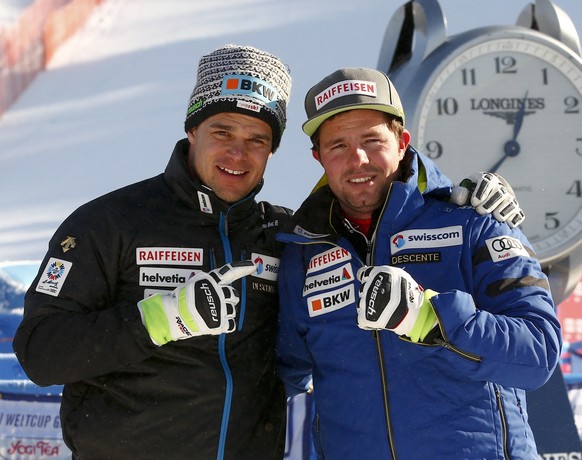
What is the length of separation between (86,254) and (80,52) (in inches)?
310

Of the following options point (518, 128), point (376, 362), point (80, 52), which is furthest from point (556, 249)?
point (80, 52)

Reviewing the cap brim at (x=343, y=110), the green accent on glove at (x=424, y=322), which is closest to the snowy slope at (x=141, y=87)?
the cap brim at (x=343, y=110)

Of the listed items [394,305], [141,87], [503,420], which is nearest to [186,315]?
[394,305]

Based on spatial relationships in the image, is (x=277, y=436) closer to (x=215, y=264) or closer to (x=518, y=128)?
(x=215, y=264)

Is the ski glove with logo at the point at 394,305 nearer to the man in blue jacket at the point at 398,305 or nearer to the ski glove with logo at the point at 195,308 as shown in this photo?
the man in blue jacket at the point at 398,305

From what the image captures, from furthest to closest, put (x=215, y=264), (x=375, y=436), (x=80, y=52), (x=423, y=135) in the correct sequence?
1. (x=80, y=52)
2. (x=423, y=135)
3. (x=215, y=264)
4. (x=375, y=436)

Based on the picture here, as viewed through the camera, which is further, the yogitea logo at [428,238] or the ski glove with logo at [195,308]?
the yogitea logo at [428,238]

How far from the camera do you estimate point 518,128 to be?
396 centimetres

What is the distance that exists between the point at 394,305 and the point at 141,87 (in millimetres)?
7316

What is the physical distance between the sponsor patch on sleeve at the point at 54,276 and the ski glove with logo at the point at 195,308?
238 mm

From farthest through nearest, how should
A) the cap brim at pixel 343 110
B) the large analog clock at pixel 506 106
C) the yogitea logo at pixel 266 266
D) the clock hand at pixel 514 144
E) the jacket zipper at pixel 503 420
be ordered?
1. the clock hand at pixel 514 144
2. the large analog clock at pixel 506 106
3. the yogitea logo at pixel 266 266
4. the cap brim at pixel 343 110
5. the jacket zipper at pixel 503 420

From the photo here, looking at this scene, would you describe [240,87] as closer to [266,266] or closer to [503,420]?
[266,266]

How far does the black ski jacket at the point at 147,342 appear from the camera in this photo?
2662mm

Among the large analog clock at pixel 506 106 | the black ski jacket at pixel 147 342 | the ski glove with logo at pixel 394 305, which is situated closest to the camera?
the ski glove with logo at pixel 394 305
